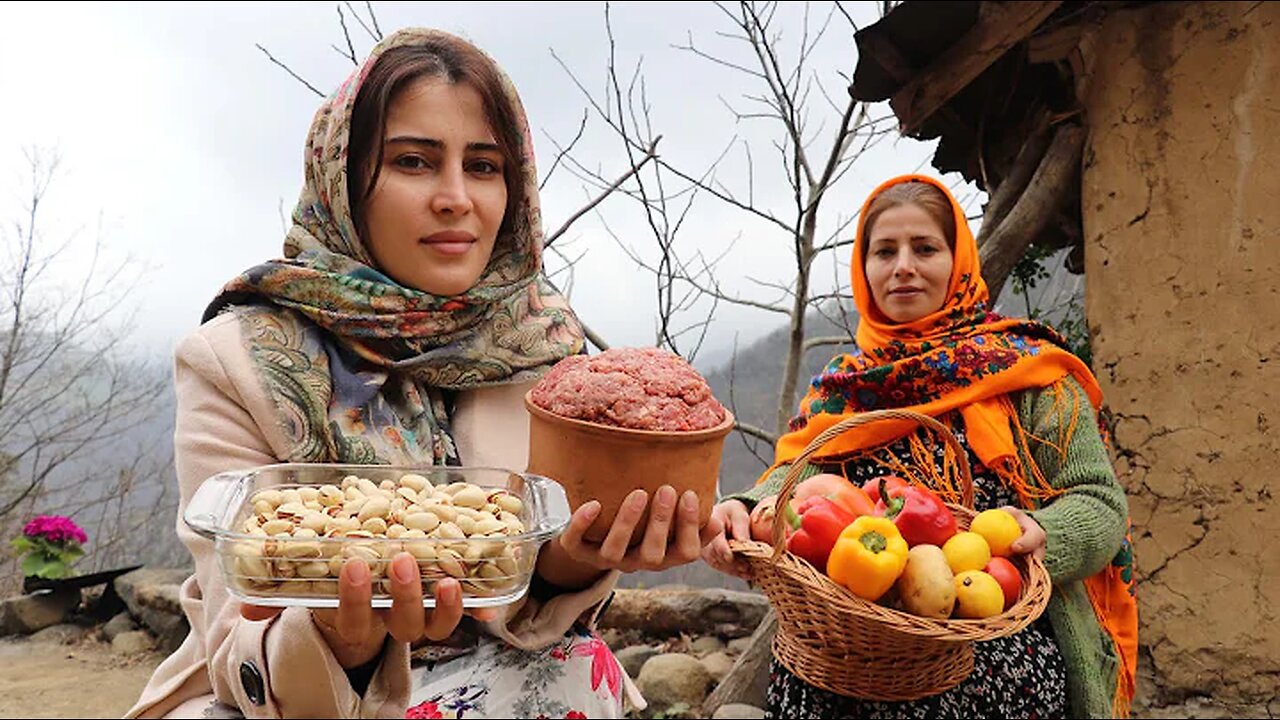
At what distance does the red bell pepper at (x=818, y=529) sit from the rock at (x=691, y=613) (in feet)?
8.96

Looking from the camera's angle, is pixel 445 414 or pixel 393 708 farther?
pixel 445 414

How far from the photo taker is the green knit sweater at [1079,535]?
6.34ft

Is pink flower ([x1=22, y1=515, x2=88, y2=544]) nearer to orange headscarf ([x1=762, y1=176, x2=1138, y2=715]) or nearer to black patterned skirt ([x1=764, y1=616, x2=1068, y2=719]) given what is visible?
orange headscarf ([x1=762, y1=176, x2=1138, y2=715])

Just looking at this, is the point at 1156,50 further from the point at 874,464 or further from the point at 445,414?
the point at 445,414

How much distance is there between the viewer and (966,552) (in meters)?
1.79

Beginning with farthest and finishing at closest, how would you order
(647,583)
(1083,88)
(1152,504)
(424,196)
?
(647,583)
(1083,88)
(1152,504)
(424,196)

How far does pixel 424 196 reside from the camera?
1310 mm

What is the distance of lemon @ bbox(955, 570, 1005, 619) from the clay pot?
2.70 ft

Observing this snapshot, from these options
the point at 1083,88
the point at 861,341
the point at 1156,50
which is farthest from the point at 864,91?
the point at 861,341

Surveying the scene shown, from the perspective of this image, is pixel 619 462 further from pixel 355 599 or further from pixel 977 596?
pixel 977 596

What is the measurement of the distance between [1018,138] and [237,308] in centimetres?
365

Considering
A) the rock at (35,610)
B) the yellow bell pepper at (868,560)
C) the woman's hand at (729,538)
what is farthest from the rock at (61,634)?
the yellow bell pepper at (868,560)

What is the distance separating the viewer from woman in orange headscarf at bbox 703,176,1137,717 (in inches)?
75.9

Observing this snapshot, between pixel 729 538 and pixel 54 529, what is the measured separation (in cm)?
456
